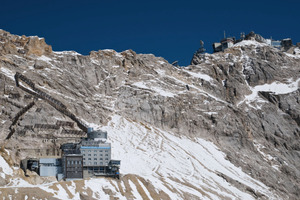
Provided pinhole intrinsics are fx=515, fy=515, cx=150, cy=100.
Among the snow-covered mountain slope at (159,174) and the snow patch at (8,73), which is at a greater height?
the snow patch at (8,73)

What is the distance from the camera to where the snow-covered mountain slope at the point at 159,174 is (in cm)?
12100

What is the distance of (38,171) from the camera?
125m

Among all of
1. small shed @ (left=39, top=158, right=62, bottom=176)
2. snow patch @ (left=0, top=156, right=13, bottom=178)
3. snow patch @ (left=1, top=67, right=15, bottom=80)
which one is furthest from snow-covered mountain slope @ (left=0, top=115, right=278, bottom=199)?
snow patch @ (left=1, top=67, right=15, bottom=80)

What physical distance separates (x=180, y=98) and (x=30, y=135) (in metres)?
73.1

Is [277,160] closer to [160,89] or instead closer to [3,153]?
[160,89]

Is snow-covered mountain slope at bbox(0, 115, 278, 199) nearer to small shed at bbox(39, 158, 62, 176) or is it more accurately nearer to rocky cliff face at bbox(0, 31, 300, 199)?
rocky cliff face at bbox(0, 31, 300, 199)

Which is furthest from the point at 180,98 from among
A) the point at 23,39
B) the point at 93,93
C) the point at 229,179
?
the point at 23,39

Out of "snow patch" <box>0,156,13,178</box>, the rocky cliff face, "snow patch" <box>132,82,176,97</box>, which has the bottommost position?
"snow patch" <box>0,156,13,178</box>

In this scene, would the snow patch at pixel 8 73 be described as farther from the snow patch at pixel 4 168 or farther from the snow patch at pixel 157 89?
the snow patch at pixel 157 89

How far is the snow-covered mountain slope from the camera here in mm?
121000

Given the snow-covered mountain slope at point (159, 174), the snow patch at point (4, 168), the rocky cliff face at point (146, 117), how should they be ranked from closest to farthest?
the snow patch at point (4, 168)
the snow-covered mountain slope at point (159, 174)
the rocky cliff face at point (146, 117)

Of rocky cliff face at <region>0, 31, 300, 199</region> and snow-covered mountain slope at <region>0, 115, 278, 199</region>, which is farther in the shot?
rocky cliff face at <region>0, 31, 300, 199</region>

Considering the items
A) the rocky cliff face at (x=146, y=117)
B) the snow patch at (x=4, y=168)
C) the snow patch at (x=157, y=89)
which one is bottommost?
the snow patch at (x=4, y=168)

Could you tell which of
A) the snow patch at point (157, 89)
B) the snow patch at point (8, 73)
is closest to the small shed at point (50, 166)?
the snow patch at point (8, 73)
